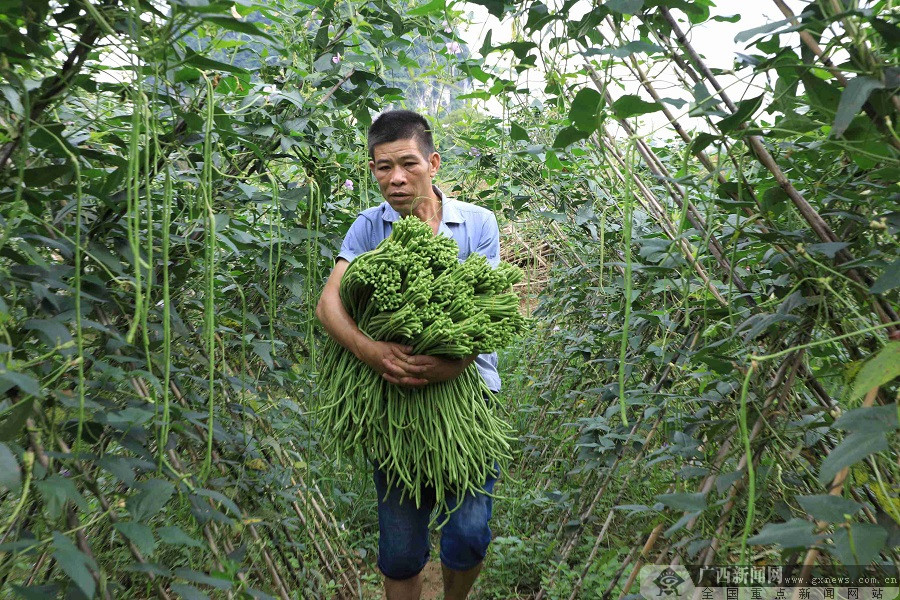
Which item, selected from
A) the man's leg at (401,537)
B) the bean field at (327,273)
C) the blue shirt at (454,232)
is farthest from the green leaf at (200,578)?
the blue shirt at (454,232)

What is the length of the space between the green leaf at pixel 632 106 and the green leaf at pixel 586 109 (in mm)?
28

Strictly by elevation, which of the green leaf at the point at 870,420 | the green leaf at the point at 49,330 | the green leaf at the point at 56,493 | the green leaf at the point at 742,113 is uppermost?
the green leaf at the point at 49,330

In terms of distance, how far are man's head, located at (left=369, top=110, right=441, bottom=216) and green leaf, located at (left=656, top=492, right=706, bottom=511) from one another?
1.10 meters

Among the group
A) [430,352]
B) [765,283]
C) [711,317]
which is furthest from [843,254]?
[430,352]

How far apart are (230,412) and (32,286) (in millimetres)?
800

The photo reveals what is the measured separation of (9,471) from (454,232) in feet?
4.38

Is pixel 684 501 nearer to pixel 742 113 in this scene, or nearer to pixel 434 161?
pixel 742 113

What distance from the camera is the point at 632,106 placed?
957 mm

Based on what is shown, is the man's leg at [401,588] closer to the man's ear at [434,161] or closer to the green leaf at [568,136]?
the man's ear at [434,161]

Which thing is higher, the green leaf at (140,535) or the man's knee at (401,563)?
the green leaf at (140,535)

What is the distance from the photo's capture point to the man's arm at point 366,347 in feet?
5.22

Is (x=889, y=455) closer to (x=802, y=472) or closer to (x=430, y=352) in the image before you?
(x=802, y=472)

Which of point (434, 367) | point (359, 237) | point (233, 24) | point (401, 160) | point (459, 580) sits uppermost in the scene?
point (233, 24)

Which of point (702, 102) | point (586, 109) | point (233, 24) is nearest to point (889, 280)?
point (702, 102)
